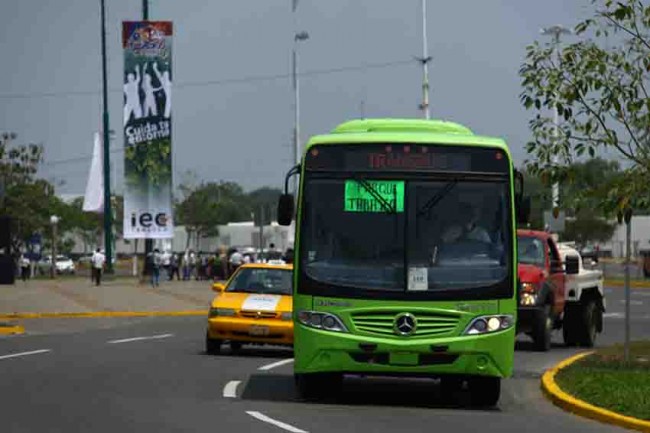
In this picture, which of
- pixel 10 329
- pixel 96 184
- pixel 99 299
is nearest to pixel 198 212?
pixel 96 184

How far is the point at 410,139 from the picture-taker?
59.9ft

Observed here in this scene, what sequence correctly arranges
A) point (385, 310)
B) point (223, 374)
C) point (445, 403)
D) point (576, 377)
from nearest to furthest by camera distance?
point (385, 310) < point (445, 403) < point (576, 377) < point (223, 374)

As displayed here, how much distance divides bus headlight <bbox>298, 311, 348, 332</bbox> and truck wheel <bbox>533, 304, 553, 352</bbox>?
10.3m

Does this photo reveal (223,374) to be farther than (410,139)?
Yes

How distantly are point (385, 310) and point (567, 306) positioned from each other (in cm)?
1290

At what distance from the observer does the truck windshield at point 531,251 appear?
27769 millimetres

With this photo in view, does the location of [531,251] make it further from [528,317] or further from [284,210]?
[284,210]

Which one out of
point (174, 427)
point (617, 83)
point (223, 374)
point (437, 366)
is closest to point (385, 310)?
point (437, 366)

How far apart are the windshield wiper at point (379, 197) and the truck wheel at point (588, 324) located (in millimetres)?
12604

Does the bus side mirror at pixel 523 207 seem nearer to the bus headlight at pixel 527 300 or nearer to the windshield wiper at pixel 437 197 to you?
the windshield wiper at pixel 437 197

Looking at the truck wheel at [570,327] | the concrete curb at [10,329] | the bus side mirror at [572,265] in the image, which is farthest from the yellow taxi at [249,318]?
the concrete curb at [10,329]

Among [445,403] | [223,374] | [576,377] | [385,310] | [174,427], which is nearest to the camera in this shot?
[174,427]

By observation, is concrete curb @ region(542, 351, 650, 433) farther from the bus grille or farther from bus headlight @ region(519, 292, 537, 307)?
bus headlight @ region(519, 292, 537, 307)

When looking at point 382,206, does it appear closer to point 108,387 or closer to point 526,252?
point 108,387
